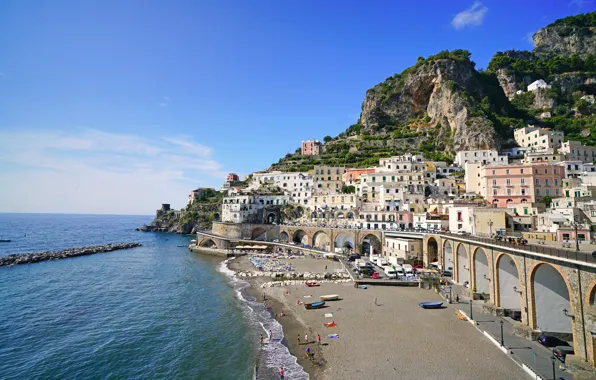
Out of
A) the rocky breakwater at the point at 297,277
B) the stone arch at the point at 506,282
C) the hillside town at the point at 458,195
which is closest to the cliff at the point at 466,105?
the hillside town at the point at 458,195

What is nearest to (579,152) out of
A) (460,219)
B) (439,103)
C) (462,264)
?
(439,103)

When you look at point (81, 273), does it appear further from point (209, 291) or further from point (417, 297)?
point (417, 297)

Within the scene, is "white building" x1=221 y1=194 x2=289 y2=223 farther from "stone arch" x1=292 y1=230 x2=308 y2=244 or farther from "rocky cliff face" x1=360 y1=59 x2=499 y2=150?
"rocky cliff face" x1=360 y1=59 x2=499 y2=150

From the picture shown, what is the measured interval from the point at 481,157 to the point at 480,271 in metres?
47.9

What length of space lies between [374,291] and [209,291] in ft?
66.1

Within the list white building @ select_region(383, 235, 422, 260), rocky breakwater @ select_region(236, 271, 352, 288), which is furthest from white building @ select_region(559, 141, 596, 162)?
rocky breakwater @ select_region(236, 271, 352, 288)

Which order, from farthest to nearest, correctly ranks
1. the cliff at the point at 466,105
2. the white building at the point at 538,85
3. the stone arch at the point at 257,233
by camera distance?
the white building at the point at 538,85, the cliff at the point at 466,105, the stone arch at the point at 257,233

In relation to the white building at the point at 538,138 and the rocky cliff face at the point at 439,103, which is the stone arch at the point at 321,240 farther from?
the white building at the point at 538,138

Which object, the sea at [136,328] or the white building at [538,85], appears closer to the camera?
the sea at [136,328]

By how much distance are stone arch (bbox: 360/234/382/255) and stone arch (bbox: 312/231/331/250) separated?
7552mm

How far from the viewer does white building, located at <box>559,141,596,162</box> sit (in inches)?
2434

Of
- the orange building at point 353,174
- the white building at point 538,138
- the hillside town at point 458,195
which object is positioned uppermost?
the white building at point 538,138

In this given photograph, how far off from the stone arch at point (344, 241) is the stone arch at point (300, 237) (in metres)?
8.08

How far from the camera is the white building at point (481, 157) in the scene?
219 feet
